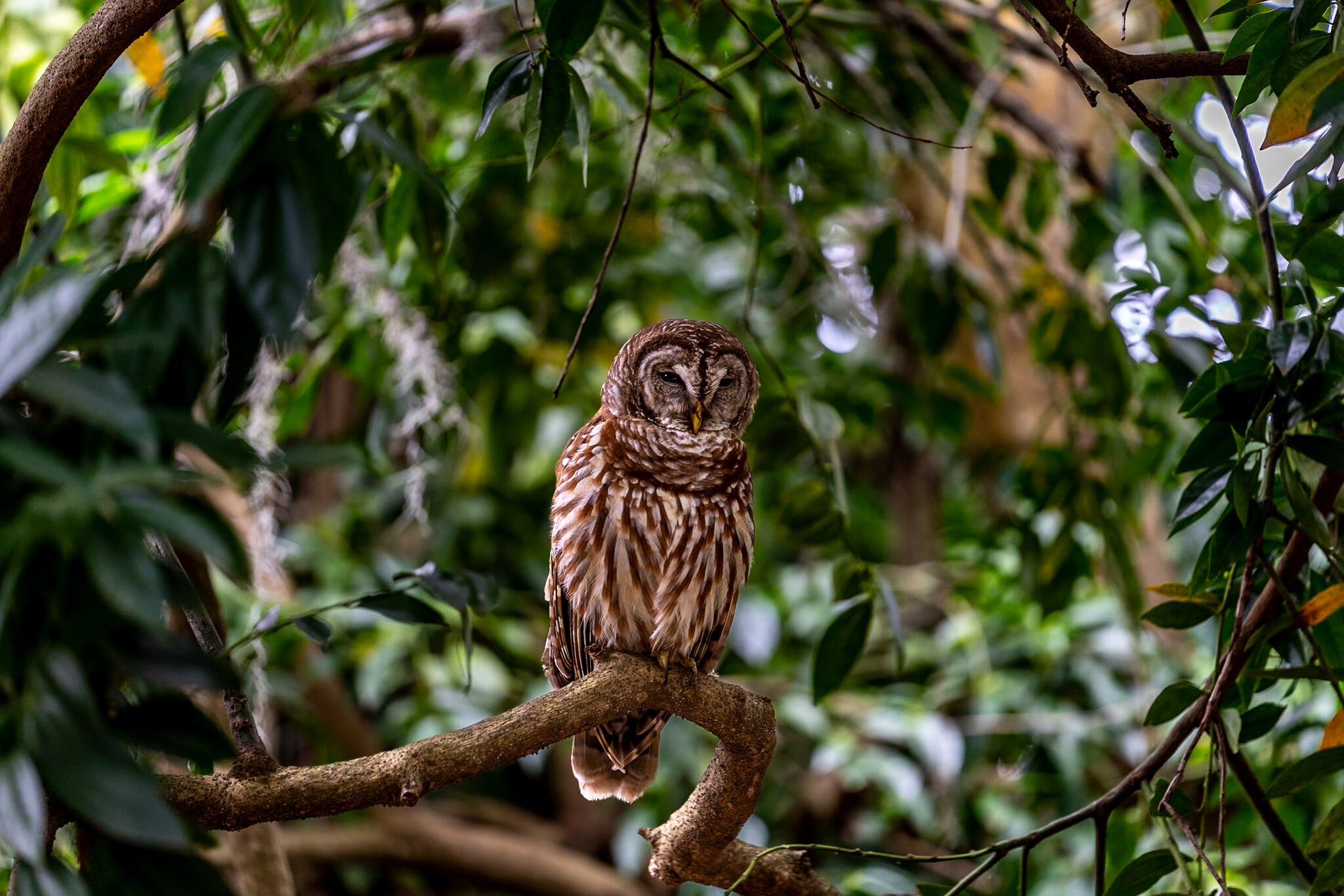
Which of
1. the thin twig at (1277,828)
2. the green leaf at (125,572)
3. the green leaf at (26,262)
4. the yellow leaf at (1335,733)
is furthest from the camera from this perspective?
Result: the thin twig at (1277,828)

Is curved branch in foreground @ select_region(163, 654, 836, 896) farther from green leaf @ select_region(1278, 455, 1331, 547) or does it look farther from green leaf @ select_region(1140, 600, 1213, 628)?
green leaf @ select_region(1278, 455, 1331, 547)

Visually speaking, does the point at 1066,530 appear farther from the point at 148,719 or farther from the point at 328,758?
the point at 328,758

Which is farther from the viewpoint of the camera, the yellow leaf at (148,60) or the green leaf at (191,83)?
the yellow leaf at (148,60)

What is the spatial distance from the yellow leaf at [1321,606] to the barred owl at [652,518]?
0.89 meters

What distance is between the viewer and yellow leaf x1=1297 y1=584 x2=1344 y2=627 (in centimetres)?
142

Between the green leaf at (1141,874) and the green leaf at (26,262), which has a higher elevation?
the green leaf at (26,262)

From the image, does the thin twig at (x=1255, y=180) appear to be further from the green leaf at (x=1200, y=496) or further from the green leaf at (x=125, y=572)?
the green leaf at (x=125, y=572)

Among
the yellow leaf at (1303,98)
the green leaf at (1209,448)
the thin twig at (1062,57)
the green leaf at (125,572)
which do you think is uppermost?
the thin twig at (1062,57)

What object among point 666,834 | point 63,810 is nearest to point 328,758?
point 666,834

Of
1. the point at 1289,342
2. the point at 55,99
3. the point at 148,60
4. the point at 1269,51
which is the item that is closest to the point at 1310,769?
the point at 1289,342

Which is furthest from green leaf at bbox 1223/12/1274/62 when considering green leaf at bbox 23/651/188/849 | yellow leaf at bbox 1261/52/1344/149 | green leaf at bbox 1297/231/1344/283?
green leaf at bbox 23/651/188/849

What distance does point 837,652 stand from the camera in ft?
6.43

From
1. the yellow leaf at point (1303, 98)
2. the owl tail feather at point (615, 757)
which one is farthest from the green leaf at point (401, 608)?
the yellow leaf at point (1303, 98)

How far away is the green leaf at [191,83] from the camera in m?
1.09
